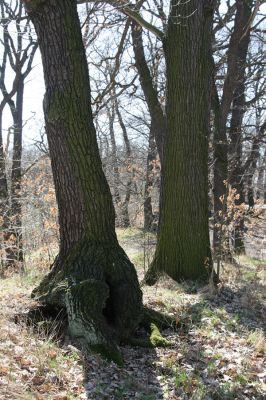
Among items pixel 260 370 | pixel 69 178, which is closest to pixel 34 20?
pixel 69 178

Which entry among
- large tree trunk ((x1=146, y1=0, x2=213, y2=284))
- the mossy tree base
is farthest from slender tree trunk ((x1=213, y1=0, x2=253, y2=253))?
the mossy tree base

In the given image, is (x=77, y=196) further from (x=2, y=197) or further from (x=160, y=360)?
(x=2, y=197)

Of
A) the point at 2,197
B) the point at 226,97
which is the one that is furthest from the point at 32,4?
the point at 2,197

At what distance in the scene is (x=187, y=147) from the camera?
7418 mm

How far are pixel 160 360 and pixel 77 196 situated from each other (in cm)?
209

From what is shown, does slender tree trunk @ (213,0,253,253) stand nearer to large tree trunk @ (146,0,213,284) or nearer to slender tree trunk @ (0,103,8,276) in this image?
large tree trunk @ (146,0,213,284)

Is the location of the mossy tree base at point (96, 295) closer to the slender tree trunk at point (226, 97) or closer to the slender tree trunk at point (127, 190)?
the slender tree trunk at point (226, 97)

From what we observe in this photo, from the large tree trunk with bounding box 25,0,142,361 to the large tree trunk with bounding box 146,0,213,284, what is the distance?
7.29 ft

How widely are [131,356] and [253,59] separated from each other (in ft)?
30.6

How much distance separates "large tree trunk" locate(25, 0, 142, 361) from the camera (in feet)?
16.5

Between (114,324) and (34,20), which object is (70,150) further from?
(114,324)

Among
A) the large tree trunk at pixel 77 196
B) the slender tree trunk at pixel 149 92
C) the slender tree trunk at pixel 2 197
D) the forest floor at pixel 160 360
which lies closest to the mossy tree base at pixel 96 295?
the large tree trunk at pixel 77 196

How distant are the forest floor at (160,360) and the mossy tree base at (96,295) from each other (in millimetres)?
204

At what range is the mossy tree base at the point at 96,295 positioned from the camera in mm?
4695
